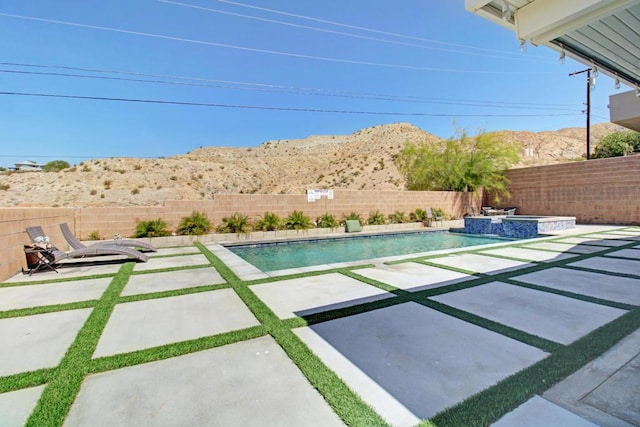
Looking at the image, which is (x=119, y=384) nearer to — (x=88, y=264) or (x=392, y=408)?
(x=392, y=408)

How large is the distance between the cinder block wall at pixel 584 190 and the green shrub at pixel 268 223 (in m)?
14.0

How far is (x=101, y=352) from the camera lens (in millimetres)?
2738

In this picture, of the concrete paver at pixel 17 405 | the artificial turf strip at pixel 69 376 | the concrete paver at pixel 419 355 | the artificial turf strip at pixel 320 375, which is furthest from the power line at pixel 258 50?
the concrete paver at pixel 419 355

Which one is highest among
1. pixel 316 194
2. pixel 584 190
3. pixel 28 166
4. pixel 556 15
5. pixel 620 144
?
pixel 28 166

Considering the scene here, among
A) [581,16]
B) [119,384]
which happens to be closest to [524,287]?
[581,16]

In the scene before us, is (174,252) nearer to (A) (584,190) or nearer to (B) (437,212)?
(B) (437,212)

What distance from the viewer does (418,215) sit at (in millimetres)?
15867

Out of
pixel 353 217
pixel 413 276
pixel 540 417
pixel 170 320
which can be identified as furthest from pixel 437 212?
pixel 540 417

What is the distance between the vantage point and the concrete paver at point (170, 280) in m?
4.77

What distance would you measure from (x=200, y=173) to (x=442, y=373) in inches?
1407

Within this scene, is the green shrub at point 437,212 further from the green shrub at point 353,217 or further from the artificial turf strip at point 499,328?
the artificial turf strip at point 499,328

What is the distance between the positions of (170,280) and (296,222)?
24.5 feet

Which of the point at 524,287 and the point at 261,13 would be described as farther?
the point at 261,13

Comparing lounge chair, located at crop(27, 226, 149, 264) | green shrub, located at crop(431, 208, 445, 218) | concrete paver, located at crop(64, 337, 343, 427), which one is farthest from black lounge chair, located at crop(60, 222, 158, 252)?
green shrub, located at crop(431, 208, 445, 218)
